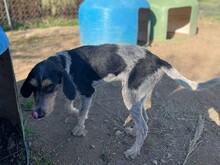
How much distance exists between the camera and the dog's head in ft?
11.4

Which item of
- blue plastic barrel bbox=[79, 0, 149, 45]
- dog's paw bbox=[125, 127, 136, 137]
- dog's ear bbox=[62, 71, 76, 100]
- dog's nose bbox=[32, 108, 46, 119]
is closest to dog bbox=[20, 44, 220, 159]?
dog's ear bbox=[62, 71, 76, 100]

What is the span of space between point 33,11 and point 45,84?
7.03 metres

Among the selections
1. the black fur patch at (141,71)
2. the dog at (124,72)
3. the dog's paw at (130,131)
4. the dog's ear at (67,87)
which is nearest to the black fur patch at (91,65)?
the dog at (124,72)

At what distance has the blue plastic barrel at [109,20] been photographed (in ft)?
23.0

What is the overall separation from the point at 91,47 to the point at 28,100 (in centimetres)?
161

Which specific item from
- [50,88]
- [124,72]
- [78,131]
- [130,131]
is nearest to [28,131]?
[78,131]

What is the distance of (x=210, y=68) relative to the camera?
6875 millimetres

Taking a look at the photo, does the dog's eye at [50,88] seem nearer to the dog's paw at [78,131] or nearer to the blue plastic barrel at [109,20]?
the dog's paw at [78,131]

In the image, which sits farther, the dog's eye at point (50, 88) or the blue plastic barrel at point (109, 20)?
the blue plastic barrel at point (109, 20)

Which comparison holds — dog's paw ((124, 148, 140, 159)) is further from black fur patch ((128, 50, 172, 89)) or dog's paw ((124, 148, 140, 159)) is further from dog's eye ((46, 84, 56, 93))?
dog's eye ((46, 84, 56, 93))

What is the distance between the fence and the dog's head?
6256 millimetres

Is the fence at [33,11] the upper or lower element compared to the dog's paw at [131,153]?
upper

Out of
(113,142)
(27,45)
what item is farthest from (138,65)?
(27,45)

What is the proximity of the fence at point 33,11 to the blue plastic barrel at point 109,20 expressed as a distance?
3.03 metres
